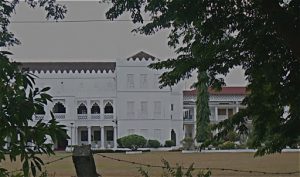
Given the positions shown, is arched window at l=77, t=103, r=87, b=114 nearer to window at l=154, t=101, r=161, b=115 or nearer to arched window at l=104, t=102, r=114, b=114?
arched window at l=104, t=102, r=114, b=114

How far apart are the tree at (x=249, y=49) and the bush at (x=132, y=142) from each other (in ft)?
161

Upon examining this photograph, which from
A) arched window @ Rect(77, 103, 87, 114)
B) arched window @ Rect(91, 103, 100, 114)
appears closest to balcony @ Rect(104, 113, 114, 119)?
arched window @ Rect(91, 103, 100, 114)

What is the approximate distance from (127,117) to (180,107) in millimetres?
6520

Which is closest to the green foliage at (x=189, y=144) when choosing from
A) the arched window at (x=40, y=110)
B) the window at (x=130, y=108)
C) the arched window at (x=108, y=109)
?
the window at (x=130, y=108)

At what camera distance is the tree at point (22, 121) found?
278 centimetres

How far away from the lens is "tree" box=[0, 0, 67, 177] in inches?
109

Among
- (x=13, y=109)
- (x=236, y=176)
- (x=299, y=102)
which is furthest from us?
(x=236, y=176)

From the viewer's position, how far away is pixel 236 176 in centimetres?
1650

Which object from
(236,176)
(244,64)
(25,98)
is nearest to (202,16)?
(244,64)

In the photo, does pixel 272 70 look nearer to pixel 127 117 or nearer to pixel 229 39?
pixel 229 39

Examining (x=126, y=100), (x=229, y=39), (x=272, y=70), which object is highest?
(x=126, y=100)

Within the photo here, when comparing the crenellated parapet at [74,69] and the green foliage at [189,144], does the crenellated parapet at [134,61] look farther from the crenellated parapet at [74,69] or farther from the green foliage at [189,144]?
the green foliage at [189,144]

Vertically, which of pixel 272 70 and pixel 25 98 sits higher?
pixel 272 70

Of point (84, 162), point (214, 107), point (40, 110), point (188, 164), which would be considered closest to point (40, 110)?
point (40, 110)
